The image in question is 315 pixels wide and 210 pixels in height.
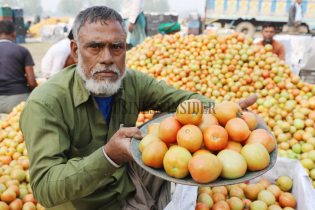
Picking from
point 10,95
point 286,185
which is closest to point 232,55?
point 286,185

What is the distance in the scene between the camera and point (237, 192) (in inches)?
93.3

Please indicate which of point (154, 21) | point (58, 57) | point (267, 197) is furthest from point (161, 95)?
point (154, 21)

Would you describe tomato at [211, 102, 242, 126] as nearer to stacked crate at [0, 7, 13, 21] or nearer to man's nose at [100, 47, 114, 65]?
man's nose at [100, 47, 114, 65]

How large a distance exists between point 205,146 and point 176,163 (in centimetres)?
33

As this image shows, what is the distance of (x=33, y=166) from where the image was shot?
1.61 metres

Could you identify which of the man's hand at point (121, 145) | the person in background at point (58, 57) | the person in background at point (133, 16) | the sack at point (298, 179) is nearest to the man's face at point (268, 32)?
the person in background at point (133, 16)

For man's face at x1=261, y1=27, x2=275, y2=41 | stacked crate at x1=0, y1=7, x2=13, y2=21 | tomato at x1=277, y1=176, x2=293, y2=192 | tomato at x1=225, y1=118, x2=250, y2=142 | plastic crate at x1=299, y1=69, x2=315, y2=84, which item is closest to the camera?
tomato at x1=225, y1=118, x2=250, y2=142

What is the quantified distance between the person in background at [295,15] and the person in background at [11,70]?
1281 centimetres

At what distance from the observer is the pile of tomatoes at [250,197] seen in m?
2.17

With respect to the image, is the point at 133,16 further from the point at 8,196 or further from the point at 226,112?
the point at 226,112

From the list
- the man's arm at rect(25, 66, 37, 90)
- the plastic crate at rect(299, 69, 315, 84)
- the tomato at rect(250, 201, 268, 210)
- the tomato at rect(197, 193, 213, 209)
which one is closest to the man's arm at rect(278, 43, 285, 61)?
the plastic crate at rect(299, 69, 315, 84)

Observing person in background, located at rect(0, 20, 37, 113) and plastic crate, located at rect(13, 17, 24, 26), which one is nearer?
person in background, located at rect(0, 20, 37, 113)

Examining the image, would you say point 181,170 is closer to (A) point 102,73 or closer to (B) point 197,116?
(B) point 197,116

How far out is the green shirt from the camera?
1571mm
